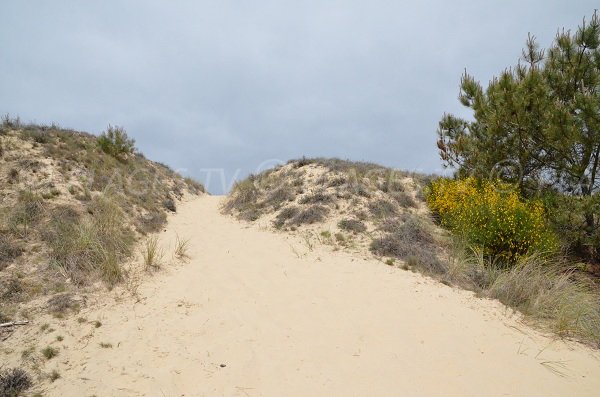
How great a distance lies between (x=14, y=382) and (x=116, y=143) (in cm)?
1275

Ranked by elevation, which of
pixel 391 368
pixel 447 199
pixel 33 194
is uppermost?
pixel 447 199

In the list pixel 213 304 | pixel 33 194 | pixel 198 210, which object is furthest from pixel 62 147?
pixel 213 304

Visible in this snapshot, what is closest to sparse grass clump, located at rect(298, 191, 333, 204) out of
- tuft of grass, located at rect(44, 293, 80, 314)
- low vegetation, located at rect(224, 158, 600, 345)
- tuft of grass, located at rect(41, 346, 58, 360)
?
low vegetation, located at rect(224, 158, 600, 345)

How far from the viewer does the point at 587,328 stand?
5316 mm

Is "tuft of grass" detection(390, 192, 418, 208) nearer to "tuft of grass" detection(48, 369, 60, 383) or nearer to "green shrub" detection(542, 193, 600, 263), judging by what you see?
"green shrub" detection(542, 193, 600, 263)

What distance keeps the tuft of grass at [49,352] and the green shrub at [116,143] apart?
37.4ft

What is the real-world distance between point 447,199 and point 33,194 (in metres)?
10.8

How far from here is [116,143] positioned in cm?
1492

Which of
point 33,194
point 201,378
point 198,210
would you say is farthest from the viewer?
point 198,210

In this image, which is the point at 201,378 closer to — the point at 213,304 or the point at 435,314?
the point at 213,304

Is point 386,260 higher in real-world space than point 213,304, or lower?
higher

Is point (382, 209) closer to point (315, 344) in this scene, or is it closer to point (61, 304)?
point (315, 344)

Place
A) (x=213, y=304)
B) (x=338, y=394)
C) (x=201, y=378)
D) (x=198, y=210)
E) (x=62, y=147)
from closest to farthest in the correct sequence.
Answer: (x=338, y=394) < (x=201, y=378) < (x=213, y=304) < (x=62, y=147) < (x=198, y=210)

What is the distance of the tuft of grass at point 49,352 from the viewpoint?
14.1 feet
